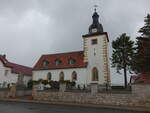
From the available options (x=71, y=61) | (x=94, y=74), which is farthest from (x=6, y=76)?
(x=94, y=74)

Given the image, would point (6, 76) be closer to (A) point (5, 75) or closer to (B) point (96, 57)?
(A) point (5, 75)

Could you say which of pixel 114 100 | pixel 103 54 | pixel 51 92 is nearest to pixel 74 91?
pixel 51 92

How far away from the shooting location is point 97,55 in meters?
32.3

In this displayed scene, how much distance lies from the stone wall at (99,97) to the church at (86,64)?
9.13m

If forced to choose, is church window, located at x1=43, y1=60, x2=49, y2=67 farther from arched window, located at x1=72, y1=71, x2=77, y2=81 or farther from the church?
arched window, located at x1=72, y1=71, x2=77, y2=81

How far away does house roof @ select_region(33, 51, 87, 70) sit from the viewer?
3318 cm

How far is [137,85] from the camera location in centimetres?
1834

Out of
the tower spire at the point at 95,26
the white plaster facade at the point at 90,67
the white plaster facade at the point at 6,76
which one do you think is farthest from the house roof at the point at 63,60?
the white plaster facade at the point at 6,76

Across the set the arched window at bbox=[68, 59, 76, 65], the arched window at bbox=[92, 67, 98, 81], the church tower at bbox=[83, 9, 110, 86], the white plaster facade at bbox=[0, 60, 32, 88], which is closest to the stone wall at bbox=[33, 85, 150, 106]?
the church tower at bbox=[83, 9, 110, 86]

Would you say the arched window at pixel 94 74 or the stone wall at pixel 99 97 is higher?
the arched window at pixel 94 74

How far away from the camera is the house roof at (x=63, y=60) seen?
A: 33181 mm

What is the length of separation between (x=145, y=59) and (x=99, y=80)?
37.5 ft

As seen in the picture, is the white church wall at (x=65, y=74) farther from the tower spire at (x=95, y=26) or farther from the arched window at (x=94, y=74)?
the tower spire at (x=95, y=26)

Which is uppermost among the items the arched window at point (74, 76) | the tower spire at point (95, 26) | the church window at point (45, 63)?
the tower spire at point (95, 26)
